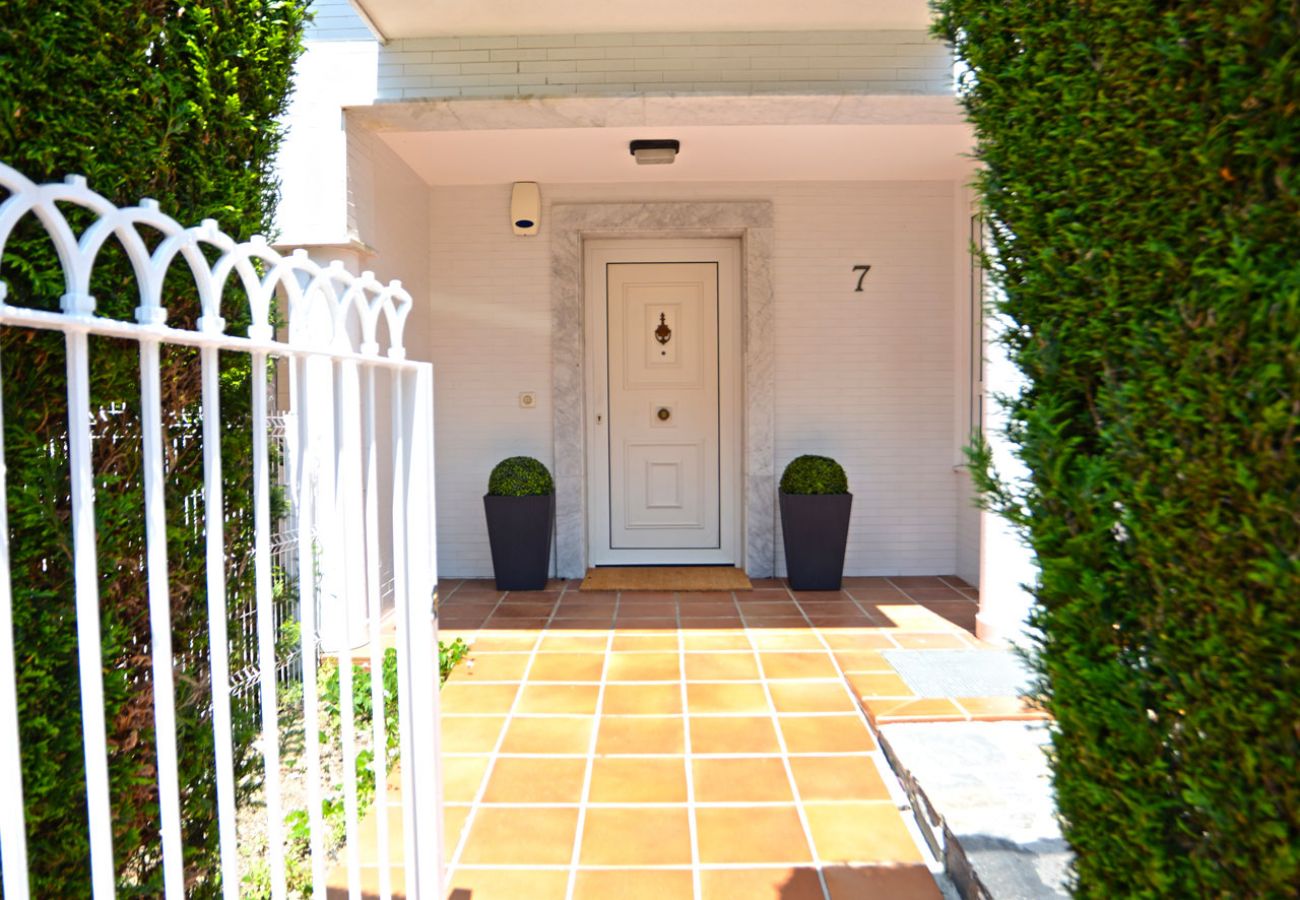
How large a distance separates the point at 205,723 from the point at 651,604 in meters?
3.69

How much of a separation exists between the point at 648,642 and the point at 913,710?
1435 millimetres

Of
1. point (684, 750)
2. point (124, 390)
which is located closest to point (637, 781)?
point (684, 750)

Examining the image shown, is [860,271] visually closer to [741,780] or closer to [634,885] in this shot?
[741,780]

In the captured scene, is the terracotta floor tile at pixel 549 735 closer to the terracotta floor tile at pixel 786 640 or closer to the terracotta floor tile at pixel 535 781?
the terracotta floor tile at pixel 535 781

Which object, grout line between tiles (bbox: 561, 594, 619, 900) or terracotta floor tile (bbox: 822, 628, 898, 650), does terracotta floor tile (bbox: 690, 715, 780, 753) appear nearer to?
grout line between tiles (bbox: 561, 594, 619, 900)

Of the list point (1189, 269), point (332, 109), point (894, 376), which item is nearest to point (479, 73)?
point (332, 109)

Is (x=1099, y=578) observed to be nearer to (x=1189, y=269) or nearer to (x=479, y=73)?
(x=1189, y=269)

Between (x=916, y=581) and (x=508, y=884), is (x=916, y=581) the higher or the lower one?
the higher one

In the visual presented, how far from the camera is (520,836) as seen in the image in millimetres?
2424

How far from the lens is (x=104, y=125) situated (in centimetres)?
110

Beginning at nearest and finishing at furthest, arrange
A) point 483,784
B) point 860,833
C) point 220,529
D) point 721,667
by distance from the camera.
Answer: point 220,529, point 860,833, point 483,784, point 721,667

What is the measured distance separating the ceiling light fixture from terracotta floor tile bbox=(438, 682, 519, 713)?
2800mm

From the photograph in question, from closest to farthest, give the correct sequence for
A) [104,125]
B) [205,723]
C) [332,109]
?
[104,125]
[205,723]
[332,109]

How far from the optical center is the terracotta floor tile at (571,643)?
409cm
